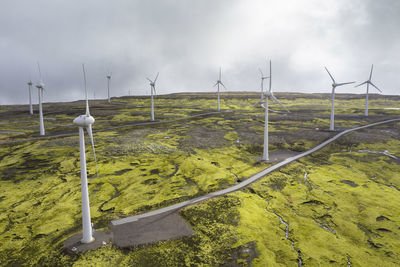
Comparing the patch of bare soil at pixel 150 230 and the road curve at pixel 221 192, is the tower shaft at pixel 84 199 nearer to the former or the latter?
the patch of bare soil at pixel 150 230

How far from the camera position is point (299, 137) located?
76.1 metres

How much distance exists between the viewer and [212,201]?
34.2 metres

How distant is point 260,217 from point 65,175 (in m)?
34.8

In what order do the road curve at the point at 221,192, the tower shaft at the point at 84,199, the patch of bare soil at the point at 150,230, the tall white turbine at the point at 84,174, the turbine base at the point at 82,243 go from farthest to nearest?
the road curve at the point at 221,192, the patch of bare soil at the point at 150,230, the turbine base at the point at 82,243, the tower shaft at the point at 84,199, the tall white turbine at the point at 84,174

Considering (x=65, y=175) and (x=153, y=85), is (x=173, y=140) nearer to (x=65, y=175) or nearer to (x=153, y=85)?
(x=65, y=175)

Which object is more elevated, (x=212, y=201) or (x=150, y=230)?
(x=212, y=201)

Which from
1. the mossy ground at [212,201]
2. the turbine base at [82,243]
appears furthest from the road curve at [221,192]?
the turbine base at [82,243]

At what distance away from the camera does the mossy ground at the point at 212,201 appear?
23.5 metres

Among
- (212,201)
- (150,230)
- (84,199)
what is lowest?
(150,230)

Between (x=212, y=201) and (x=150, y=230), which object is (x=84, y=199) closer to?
(x=150, y=230)

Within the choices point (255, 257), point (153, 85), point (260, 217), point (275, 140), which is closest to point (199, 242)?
point (255, 257)

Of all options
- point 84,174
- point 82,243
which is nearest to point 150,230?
point 82,243

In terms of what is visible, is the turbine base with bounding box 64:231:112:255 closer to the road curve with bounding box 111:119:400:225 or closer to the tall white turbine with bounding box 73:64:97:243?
the tall white turbine with bounding box 73:64:97:243

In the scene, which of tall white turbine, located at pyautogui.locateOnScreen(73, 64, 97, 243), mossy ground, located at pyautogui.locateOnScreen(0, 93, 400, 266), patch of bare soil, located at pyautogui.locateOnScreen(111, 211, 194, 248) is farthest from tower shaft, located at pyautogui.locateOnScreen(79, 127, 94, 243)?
patch of bare soil, located at pyautogui.locateOnScreen(111, 211, 194, 248)
